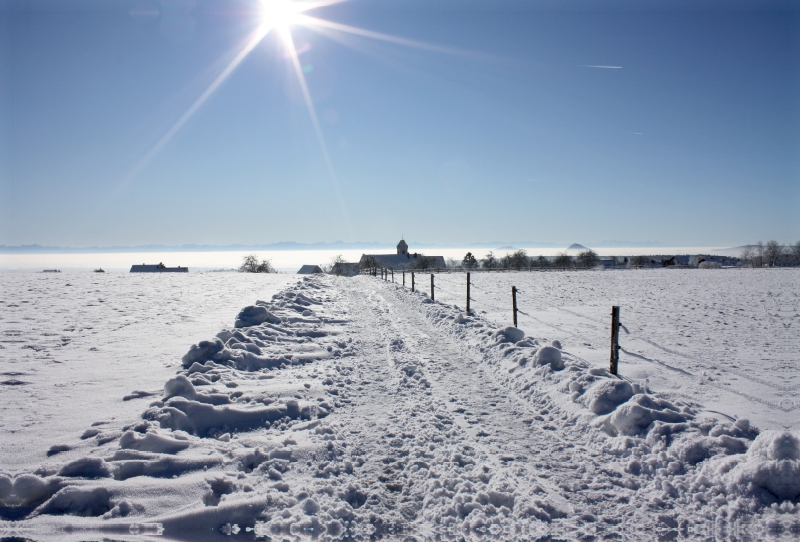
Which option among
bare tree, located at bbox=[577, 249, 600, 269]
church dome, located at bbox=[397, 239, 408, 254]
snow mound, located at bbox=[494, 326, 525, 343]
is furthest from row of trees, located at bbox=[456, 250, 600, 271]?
snow mound, located at bbox=[494, 326, 525, 343]

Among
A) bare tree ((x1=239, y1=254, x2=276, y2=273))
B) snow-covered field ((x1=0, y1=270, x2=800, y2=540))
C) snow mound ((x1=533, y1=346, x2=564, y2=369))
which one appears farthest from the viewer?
bare tree ((x1=239, y1=254, x2=276, y2=273))

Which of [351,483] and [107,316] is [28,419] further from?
[107,316]

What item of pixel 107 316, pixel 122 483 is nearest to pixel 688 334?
pixel 122 483

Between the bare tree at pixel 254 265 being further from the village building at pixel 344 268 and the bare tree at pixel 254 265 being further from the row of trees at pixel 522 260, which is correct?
the row of trees at pixel 522 260

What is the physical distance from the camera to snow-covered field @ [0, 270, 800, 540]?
3.06 meters

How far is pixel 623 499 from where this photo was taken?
3336 millimetres

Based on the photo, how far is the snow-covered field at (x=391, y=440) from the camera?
306 centimetres

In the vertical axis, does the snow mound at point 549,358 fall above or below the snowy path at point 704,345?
above

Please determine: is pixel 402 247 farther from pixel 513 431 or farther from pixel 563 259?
pixel 513 431

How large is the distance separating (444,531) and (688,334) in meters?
11.4

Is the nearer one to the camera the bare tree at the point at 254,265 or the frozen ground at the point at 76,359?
the frozen ground at the point at 76,359

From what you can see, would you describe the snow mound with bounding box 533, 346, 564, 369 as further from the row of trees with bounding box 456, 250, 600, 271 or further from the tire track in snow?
the row of trees with bounding box 456, 250, 600, 271

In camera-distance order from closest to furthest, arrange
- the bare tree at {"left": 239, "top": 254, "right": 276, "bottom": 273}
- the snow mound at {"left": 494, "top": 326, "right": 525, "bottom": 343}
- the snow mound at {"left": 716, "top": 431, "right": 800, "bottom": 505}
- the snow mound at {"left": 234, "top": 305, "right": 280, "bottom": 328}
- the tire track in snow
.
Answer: the snow mound at {"left": 716, "top": 431, "right": 800, "bottom": 505}, the tire track in snow, the snow mound at {"left": 494, "top": 326, "right": 525, "bottom": 343}, the snow mound at {"left": 234, "top": 305, "right": 280, "bottom": 328}, the bare tree at {"left": 239, "top": 254, "right": 276, "bottom": 273}

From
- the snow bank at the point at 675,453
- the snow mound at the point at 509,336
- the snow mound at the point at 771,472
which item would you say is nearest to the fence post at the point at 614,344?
the snow bank at the point at 675,453
